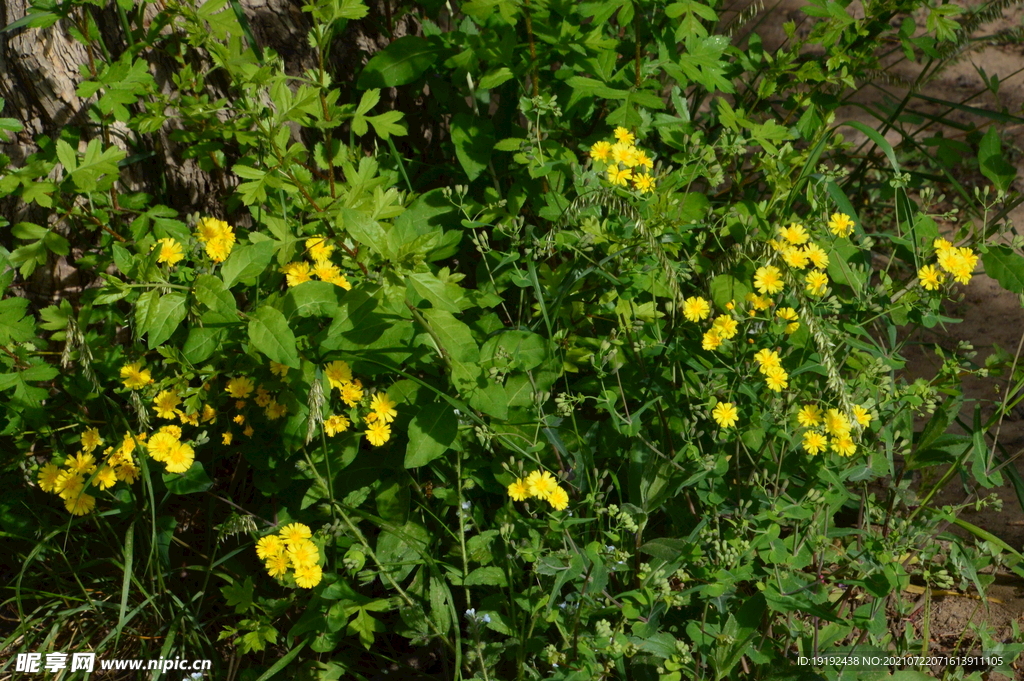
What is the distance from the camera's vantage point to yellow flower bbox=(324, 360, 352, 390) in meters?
1.76

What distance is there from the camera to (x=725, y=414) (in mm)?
1784

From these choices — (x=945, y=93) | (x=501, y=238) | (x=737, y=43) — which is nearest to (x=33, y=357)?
(x=501, y=238)

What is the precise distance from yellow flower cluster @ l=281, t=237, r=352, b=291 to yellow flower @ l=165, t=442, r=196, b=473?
0.48 meters

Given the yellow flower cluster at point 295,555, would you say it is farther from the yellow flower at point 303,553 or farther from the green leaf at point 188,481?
the green leaf at point 188,481

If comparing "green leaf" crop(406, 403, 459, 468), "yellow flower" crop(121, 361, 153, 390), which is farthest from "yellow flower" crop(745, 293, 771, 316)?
"yellow flower" crop(121, 361, 153, 390)

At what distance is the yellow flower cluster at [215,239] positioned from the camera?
181 cm

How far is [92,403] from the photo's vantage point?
2232mm

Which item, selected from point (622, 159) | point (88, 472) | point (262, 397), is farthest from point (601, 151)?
point (88, 472)

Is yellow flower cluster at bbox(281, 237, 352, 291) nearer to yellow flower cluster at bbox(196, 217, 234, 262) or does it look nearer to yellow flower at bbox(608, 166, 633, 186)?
yellow flower cluster at bbox(196, 217, 234, 262)

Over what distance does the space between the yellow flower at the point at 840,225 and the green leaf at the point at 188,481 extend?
5.71 ft

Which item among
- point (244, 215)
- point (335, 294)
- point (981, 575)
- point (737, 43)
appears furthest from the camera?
point (737, 43)

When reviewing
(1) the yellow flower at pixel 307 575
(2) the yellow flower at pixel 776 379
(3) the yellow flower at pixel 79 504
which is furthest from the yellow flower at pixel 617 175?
(3) the yellow flower at pixel 79 504

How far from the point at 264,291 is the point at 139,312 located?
0.37 metres

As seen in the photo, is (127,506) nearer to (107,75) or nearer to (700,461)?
(107,75)
